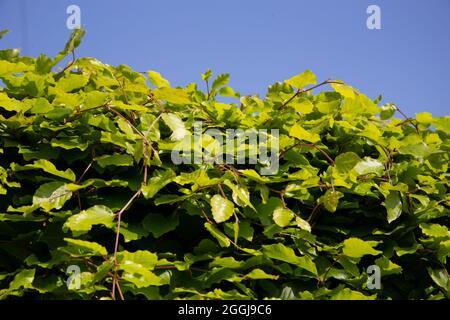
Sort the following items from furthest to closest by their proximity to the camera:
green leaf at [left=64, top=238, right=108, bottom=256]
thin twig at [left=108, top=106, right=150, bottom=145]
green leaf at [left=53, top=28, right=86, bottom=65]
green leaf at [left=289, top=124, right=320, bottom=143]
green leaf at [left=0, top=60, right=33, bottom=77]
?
green leaf at [left=53, top=28, right=86, bottom=65]
green leaf at [left=0, top=60, right=33, bottom=77]
green leaf at [left=289, top=124, right=320, bottom=143]
thin twig at [left=108, top=106, right=150, bottom=145]
green leaf at [left=64, top=238, right=108, bottom=256]

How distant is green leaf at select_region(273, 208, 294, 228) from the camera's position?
208 centimetres

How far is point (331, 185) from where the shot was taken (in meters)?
2.23

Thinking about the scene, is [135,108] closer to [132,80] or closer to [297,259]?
[132,80]

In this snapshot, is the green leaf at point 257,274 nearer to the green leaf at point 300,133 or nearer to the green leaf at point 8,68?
the green leaf at point 300,133

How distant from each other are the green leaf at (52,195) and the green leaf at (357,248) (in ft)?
3.96

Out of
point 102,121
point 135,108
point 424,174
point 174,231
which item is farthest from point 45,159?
point 424,174

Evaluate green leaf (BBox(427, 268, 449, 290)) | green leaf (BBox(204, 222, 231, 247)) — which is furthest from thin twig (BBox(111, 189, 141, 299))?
green leaf (BBox(427, 268, 449, 290))

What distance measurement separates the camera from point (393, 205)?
232 cm

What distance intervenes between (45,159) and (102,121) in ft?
0.97

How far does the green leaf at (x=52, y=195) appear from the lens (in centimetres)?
197

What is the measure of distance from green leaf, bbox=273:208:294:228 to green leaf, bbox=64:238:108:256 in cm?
72

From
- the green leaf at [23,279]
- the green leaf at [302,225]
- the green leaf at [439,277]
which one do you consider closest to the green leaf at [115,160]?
the green leaf at [23,279]

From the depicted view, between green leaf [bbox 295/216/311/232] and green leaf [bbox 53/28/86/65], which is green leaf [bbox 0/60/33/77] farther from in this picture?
green leaf [bbox 295/216/311/232]

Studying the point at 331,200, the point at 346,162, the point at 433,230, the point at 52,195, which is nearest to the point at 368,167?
the point at 346,162
